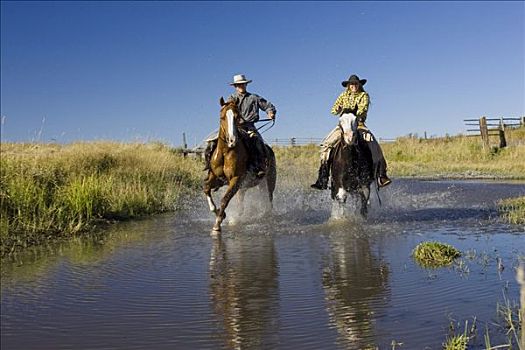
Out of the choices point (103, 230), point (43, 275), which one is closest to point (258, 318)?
point (43, 275)

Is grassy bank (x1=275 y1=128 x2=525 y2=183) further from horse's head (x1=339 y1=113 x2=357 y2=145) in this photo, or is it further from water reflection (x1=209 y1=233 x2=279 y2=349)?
water reflection (x1=209 y1=233 x2=279 y2=349)

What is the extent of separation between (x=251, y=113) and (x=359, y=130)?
2216 millimetres

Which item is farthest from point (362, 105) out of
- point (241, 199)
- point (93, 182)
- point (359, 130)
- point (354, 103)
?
point (93, 182)

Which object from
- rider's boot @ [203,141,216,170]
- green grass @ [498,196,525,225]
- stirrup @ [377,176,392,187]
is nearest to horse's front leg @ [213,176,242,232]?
rider's boot @ [203,141,216,170]

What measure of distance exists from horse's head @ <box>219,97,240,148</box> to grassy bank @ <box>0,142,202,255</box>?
2907 mm

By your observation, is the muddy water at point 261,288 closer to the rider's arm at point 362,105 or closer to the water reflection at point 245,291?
the water reflection at point 245,291

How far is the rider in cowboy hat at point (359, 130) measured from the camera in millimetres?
11000

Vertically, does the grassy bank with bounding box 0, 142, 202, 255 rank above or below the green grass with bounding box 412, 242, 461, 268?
above

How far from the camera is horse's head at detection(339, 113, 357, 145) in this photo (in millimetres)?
9906

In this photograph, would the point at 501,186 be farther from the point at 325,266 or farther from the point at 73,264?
the point at 73,264

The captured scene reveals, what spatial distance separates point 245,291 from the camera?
18.6 ft

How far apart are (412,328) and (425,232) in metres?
5.22

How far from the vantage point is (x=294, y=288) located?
5727 millimetres

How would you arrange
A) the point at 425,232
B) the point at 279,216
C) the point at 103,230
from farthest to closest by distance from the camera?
the point at 279,216, the point at 103,230, the point at 425,232
